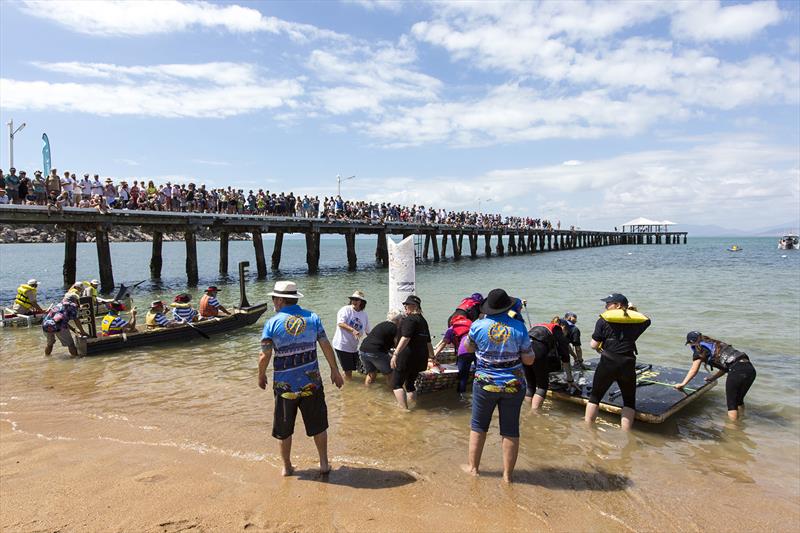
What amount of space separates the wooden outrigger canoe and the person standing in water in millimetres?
9210

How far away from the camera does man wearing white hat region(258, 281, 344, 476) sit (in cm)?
450

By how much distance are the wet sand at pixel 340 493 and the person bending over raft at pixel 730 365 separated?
2.06 meters

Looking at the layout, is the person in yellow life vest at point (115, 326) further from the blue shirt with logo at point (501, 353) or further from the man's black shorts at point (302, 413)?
the blue shirt with logo at point (501, 353)

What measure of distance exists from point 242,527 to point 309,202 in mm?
28118

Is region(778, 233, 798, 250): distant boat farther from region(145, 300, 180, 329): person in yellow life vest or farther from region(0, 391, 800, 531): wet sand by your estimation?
region(145, 300, 180, 329): person in yellow life vest

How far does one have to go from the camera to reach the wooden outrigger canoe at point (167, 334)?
10.5 m

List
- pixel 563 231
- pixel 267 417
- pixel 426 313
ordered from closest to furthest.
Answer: pixel 267 417, pixel 426 313, pixel 563 231

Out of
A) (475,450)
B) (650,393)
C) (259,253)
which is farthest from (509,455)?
(259,253)

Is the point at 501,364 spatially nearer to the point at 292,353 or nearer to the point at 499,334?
the point at 499,334

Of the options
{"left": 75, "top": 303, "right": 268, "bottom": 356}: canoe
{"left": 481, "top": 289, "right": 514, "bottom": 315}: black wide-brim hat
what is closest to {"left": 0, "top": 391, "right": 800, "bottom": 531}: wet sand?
{"left": 481, "top": 289, "right": 514, "bottom": 315}: black wide-brim hat

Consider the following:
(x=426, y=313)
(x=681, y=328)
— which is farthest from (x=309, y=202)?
(x=681, y=328)

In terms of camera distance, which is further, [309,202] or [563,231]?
Result: [563,231]

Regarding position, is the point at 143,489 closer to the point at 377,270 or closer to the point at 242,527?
the point at 242,527

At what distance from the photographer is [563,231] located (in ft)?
245
